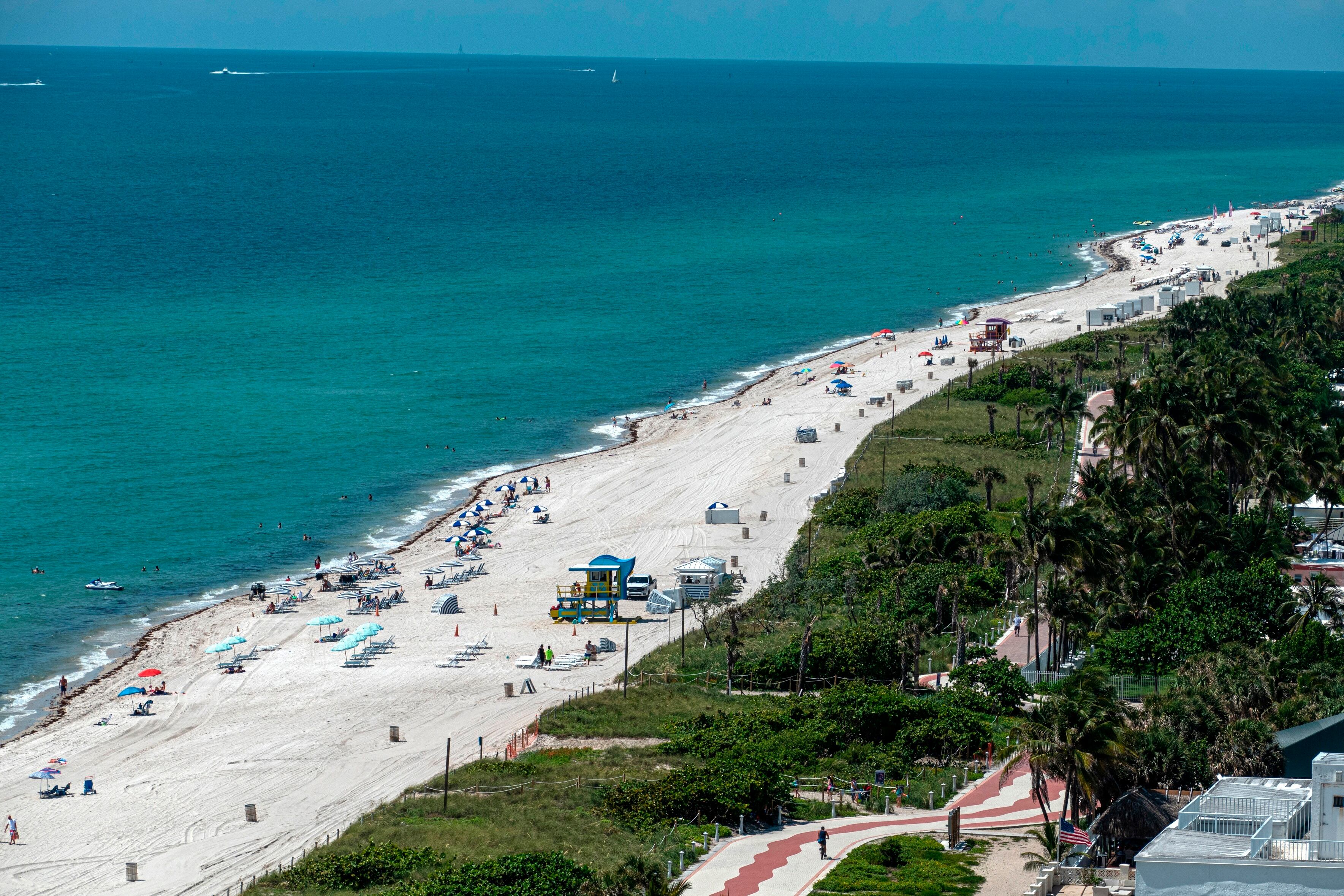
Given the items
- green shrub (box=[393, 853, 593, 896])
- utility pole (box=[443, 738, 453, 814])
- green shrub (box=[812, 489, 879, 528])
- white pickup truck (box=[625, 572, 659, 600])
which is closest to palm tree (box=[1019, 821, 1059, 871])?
green shrub (box=[393, 853, 593, 896])

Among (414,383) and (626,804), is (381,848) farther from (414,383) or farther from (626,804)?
(414,383)

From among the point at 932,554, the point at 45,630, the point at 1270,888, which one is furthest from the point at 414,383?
the point at 1270,888

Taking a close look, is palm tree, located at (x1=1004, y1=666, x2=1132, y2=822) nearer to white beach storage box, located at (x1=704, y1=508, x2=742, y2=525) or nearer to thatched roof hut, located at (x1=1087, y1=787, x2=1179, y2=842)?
thatched roof hut, located at (x1=1087, y1=787, x2=1179, y2=842)

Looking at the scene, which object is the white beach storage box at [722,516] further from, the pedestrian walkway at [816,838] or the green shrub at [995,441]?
the pedestrian walkway at [816,838]

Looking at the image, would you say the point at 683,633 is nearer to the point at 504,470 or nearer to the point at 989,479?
the point at 989,479

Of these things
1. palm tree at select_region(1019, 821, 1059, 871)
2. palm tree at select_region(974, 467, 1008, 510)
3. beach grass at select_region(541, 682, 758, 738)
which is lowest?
palm tree at select_region(1019, 821, 1059, 871)

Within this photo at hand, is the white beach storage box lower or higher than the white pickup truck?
higher

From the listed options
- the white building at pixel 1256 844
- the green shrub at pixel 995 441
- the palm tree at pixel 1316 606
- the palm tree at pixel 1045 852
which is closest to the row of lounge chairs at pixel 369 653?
the palm tree at pixel 1045 852
